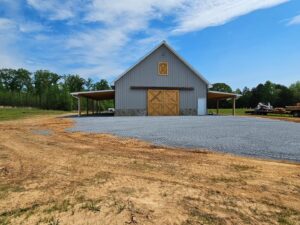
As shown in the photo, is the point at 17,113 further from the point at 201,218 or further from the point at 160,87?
the point at 201,218

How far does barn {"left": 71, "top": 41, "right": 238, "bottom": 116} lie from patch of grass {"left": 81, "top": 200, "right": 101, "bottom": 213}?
22107 millimetres

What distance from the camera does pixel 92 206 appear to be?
14.2 ft

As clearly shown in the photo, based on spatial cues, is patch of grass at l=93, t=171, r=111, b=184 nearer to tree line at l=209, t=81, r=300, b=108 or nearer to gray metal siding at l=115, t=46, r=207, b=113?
gray metal siding at l=115, t=46, r=207, b=113

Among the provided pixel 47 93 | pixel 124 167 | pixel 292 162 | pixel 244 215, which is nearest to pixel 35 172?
pixel 124 167

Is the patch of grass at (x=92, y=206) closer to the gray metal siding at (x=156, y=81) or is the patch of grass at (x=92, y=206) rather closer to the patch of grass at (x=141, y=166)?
the patch of grass at (x=141, y=166)

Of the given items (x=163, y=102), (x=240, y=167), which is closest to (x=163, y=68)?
(x=163, y=102)

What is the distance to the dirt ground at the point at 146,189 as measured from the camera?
400 centimetres

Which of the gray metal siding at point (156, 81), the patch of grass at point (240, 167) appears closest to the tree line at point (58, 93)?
the gray metal siding at point (156, 81)

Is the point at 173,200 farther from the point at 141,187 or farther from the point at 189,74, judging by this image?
the point at 189,74

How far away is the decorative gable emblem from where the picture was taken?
27203 millimetres

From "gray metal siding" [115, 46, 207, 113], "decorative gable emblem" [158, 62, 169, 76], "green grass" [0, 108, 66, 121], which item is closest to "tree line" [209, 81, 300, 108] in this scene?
"green grass" [0, 108, 66, 121]

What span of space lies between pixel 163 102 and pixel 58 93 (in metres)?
46.9

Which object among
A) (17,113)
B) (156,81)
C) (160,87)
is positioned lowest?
(17,113)

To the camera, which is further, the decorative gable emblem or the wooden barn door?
the decorative gable emblem
